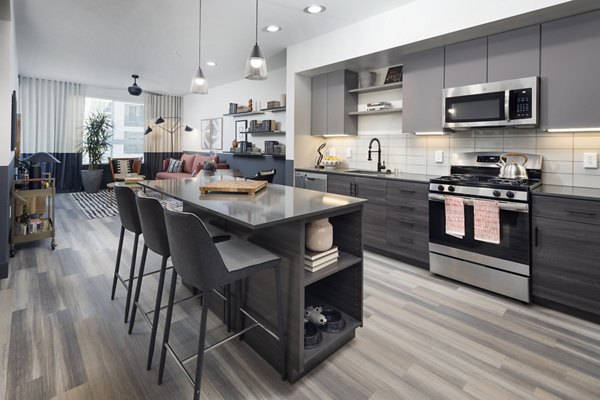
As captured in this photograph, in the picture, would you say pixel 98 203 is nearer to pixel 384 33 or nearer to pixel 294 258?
pixel 384 33

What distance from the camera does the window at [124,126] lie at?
27.1 ft

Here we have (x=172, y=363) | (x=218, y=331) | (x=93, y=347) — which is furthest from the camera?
(x=218, y=331)

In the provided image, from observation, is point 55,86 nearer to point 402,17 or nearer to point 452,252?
point 402,17

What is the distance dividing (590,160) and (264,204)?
2662 millimetres

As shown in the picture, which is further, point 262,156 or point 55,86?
point 55,86

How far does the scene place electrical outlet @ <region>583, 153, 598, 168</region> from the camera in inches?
103

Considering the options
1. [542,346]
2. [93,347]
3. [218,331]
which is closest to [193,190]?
[218,331]

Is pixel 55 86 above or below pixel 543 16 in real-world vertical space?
above

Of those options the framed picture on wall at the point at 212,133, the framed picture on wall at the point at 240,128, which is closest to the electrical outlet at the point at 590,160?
the framed picture on wall at the point at 240,128

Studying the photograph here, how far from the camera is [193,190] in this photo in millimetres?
2336

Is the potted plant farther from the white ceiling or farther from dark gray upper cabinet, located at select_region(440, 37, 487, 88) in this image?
dark gray upper cabinet, located at select_region(440, 37, 487, 88)

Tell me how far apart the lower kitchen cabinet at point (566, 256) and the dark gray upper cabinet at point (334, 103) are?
2.34m

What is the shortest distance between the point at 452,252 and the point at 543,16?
1.95m

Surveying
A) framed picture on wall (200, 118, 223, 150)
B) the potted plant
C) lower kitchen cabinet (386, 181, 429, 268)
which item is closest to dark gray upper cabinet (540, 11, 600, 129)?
lower kitchen cabinet (386, 181, 429, 268)
